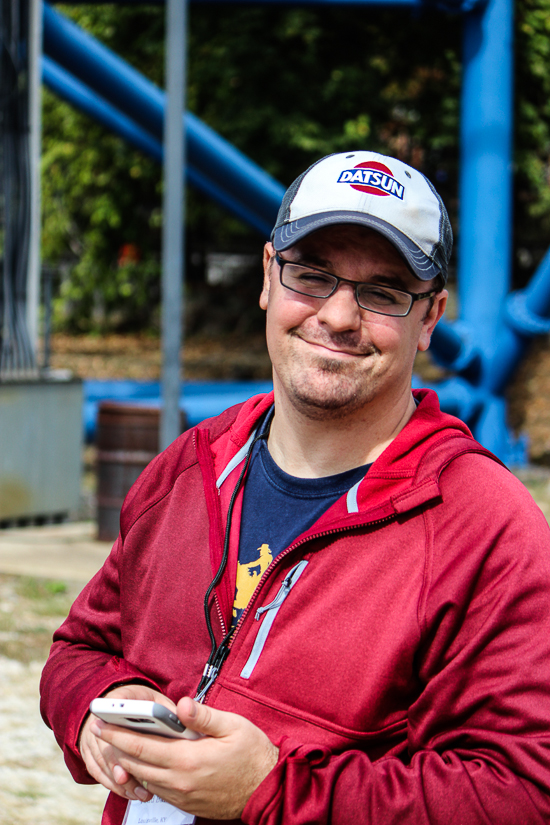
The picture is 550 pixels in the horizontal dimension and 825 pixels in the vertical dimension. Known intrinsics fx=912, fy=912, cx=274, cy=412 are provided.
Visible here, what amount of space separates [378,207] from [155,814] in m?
1.02

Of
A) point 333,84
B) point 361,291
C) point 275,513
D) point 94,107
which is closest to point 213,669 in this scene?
point 275,513

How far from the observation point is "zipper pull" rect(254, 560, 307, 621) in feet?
4.68

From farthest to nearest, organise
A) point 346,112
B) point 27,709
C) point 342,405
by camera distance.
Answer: point 346,112
point 27,709
point 342,405

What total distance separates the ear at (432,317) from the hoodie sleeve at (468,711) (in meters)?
0.37

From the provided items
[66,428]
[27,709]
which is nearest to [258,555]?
[27,709]

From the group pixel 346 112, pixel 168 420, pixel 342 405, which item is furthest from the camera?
pixel 346 112

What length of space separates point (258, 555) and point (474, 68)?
30.4 feet

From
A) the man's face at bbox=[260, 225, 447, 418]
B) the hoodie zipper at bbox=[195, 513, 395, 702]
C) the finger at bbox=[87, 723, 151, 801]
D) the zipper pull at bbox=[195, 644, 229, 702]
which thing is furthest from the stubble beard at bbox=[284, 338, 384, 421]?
the finger at bbox=[87, 723, 151, 801]

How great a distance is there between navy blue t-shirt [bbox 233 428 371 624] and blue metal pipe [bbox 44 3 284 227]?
6.66 meters

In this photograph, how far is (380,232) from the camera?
1459mm

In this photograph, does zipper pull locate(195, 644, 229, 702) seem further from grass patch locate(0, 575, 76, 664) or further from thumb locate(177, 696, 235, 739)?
grass patch locate(0, 575, 76, 664)

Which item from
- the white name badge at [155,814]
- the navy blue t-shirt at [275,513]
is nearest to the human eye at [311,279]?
the navy blue t-shirt at [275,513]

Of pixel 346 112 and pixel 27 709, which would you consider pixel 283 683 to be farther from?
pixel 346 112

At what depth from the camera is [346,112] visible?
40.2ft
